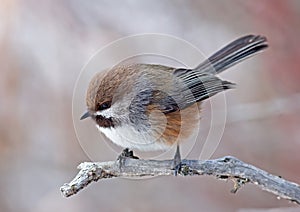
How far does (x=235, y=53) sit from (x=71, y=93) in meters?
Answer: 0.97

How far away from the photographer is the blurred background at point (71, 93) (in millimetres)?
2352

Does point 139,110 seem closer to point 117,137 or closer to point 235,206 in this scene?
point 117,137

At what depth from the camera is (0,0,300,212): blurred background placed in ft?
7.72

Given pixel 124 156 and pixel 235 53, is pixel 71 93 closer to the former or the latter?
pixel 235 53

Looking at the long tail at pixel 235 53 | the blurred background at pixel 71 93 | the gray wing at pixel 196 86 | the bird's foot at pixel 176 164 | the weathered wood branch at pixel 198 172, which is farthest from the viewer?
the blurred background at pixel 71 93

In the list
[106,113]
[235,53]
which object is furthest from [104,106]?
[235,53]

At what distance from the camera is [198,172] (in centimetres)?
124

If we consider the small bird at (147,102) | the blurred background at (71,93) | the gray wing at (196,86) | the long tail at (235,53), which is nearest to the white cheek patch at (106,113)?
the small bird at (147,102)

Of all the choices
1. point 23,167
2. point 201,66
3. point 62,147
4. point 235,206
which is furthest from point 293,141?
point 23,167

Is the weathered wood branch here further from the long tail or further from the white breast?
the long tail

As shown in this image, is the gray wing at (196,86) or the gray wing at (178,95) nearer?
the gray wing at (178,95)

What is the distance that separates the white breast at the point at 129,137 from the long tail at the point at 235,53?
14.1 inches

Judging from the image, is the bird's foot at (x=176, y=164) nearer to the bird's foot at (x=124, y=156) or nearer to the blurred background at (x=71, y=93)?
the bird's foot at (x=124, y=156)

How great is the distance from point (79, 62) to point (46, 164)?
47 cm
